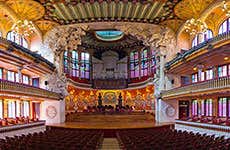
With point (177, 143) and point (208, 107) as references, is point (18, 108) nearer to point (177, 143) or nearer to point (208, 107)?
point (208, 107)

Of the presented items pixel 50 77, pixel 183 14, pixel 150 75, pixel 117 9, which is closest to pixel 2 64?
pixel 50 77

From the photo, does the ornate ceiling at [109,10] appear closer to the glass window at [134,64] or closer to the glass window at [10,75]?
the glass window at [10,75]

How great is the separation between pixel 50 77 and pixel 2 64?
24.5ft

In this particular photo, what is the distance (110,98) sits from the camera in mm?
43469

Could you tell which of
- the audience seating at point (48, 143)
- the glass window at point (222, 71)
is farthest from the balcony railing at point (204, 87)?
the audience seating at point (48, 143)

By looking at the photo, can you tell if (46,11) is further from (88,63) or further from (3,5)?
(88,63)

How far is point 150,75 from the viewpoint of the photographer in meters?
38.4

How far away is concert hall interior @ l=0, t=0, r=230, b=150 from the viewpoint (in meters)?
20.9

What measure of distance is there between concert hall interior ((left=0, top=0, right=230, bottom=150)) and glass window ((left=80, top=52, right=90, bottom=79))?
0.49 feet

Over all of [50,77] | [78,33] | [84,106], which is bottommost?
[84,106]

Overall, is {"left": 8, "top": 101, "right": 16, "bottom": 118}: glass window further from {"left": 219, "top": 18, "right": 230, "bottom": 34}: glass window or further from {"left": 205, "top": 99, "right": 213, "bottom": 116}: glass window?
{"left": 219, "top": 18, "right": 230, "bottom": 34}: glass window

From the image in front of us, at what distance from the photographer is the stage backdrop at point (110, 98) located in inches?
1518

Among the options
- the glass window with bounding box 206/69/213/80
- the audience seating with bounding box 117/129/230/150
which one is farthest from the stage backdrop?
the audience seating with bounding box 117/129/230/150

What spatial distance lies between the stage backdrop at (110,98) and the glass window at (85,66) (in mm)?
2640
